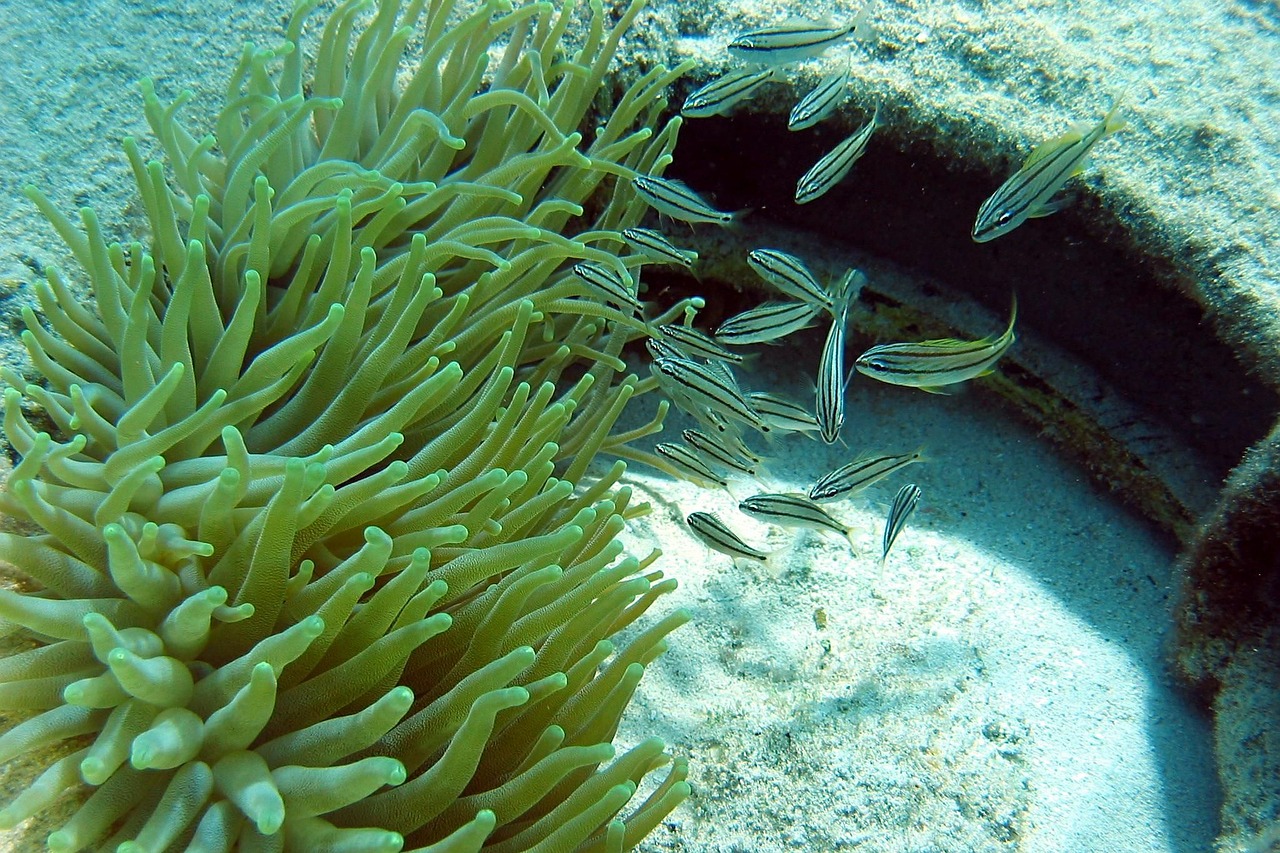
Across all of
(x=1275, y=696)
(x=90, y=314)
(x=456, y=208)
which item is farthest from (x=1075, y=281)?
(x=90, y=314)

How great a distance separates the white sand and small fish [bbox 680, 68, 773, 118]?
162 cm

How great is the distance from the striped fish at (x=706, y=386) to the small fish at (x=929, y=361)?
1.47ft

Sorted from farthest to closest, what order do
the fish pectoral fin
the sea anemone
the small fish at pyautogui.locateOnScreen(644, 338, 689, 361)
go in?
the small fish at pyautogui.locateOnScreen(644, 338, 689, 361) < the fish pectoral fin < the sea anemone

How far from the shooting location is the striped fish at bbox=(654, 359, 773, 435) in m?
2.80

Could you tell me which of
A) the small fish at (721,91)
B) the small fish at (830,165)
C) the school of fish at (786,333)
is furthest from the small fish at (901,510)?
the small fish at (721,91)

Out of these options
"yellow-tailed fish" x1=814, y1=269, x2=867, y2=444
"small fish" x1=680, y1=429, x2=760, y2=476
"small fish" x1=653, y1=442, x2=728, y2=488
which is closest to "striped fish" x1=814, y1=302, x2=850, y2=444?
"yellow-tailed fish" x1=814, y1=269, x2=867, y2=444

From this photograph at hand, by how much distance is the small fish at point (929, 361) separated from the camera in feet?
8.71

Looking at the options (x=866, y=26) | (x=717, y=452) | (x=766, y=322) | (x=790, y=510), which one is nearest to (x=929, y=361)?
(x=766, y=322)

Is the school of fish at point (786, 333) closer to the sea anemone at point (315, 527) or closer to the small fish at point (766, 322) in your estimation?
the small fish at point (766, 322)

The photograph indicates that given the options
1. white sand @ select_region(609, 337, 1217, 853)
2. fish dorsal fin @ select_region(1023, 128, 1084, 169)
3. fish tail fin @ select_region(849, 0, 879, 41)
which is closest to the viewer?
white sand @ select_region(609, 337, 1217, 853)

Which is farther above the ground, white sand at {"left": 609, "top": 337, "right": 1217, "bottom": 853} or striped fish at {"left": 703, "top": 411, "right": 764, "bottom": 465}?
striped fish at {"left": 703, "top": 411, "right": 764, "bottom": 465}

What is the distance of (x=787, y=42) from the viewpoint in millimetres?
3043

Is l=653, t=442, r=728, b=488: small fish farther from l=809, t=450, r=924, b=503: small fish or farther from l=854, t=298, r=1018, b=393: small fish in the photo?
l=854, t=298, r=1018, b=393: small fish

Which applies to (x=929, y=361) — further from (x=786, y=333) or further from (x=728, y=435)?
(x=728, y=435)
